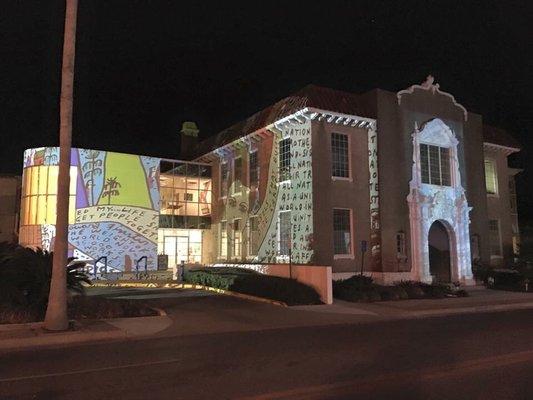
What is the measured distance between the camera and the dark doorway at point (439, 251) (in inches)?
1077

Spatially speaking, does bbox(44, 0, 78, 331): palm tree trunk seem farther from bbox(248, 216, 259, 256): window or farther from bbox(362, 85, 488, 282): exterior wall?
bbox(362, 85, 488, 282): exterior wall

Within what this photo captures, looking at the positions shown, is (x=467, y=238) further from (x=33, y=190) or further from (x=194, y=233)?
(x=33, y=190)

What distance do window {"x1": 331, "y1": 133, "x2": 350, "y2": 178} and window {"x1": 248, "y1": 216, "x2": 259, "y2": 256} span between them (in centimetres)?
552

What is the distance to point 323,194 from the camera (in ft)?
78.0

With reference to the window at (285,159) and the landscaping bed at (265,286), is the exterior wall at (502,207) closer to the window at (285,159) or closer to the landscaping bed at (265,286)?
the window at (285,159)

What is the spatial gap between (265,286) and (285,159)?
318 inches

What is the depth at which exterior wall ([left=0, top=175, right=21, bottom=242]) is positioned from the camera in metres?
38.2

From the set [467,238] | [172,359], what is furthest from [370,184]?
[172,359]

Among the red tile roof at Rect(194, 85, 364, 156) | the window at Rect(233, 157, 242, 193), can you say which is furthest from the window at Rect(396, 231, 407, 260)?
the window at Rect(233, 157, 242, 193)

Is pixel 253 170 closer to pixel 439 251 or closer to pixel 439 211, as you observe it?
pixel 439 211

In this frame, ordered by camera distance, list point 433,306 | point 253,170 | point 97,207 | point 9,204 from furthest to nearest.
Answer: point 9,204, point 97,207, point 253,170, point 433,306

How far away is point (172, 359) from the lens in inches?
355

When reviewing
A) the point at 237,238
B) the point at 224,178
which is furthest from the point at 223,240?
the point at 224,178

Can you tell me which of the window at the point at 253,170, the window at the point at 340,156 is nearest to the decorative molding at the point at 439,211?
the window at the point at 340,156
